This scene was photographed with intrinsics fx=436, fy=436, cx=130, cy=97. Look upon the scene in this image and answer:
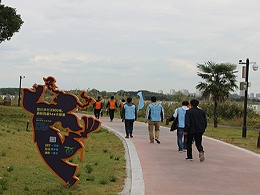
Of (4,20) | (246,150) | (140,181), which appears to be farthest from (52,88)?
(4,20)

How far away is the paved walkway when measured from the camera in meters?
7.68

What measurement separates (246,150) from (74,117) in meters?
8.19

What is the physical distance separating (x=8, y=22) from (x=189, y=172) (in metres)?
20.2

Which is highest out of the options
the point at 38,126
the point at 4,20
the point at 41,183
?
the point at 4,20

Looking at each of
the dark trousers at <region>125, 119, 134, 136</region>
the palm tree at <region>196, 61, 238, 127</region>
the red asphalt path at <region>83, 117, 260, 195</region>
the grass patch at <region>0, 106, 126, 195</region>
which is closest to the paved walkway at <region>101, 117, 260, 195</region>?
the red asphalt path at <region>83, 117, 260, 195</region>

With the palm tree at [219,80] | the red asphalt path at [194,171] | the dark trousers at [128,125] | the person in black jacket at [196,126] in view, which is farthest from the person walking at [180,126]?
the palm tree at [219,80]

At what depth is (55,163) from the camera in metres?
7.54

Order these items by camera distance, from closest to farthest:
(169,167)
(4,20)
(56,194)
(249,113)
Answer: (56,194)
(169,167)
(4,20)
(249,113)

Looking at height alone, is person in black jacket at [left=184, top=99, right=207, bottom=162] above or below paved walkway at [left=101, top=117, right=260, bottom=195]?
above

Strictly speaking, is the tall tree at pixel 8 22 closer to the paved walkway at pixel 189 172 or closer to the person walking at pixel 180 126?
the paved walkway at pixel 189 172

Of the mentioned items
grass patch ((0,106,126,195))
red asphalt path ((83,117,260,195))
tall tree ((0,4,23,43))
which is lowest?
grass patch ((0,106,126,195))

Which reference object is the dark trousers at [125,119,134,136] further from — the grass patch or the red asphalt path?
the grass patch

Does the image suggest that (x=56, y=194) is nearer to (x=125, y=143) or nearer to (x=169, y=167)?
(x=169, y=167)

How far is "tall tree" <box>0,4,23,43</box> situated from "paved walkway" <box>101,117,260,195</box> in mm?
15661
